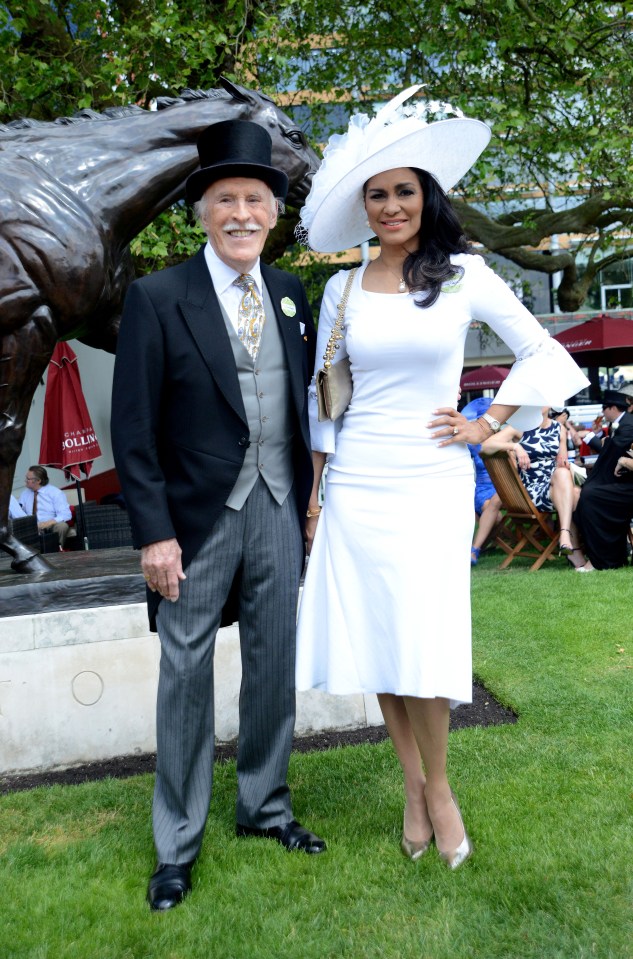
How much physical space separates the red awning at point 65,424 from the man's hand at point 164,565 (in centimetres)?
494

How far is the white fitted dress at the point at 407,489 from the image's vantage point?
8.80 ft

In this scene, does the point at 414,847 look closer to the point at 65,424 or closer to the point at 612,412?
the point at 65,424

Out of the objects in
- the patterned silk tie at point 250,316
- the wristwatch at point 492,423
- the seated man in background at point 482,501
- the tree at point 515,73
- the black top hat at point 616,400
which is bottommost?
the seated man in background at point 482,501

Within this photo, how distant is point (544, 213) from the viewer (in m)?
12.2

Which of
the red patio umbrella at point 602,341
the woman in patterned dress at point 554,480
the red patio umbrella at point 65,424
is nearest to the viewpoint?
the red patio umbrella at point 65,424

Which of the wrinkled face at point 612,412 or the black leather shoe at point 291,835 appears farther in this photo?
the wrinkled face at point 612,412

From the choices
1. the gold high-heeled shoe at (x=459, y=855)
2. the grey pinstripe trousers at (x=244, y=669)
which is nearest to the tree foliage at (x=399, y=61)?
the grey pinstripe trousers at (x=244, y=669)

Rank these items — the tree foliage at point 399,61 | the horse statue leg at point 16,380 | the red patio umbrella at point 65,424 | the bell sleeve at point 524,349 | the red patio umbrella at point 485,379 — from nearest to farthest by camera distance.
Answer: the bell sleeve at point 524,349 → the horse statue leg at point 16,380 → the red patio umbrella at point 65,424 → the tree foliage at point 399,61 → the red patio umbrella at point 485,379

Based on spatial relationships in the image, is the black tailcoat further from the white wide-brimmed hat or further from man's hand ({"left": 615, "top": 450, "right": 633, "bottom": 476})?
man's hand ({"left": 615, "top": 450, "right": 633, "bottom": 476})

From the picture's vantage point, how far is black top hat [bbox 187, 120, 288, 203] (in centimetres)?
268

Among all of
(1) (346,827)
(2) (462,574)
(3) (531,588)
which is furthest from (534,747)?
(3) (531,588)

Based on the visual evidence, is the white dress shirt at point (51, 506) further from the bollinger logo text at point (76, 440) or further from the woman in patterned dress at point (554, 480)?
the woman in patterned dress at point (554, 480)

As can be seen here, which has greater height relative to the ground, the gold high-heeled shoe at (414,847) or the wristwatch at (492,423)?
the wristwatch at (492,423)

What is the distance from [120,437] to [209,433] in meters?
0.26
